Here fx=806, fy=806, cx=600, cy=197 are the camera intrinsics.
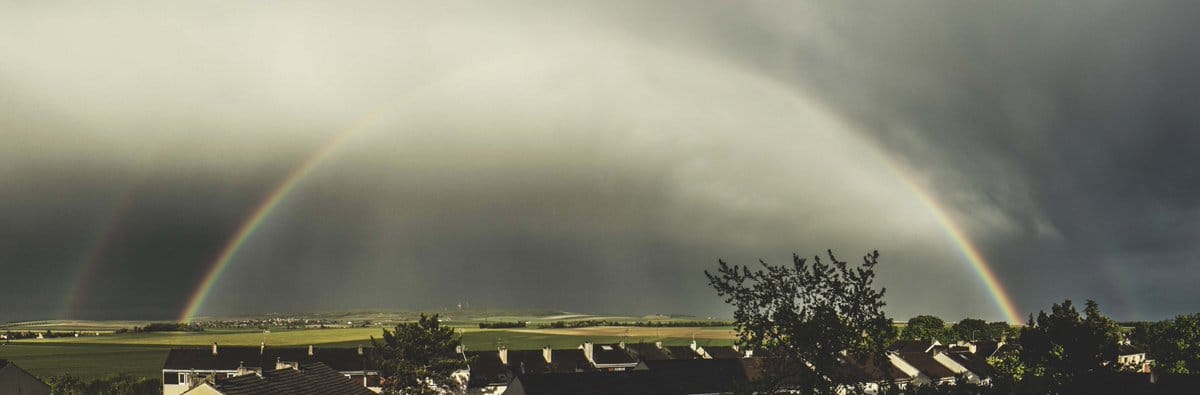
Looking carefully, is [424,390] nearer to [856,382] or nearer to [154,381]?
[154,381]

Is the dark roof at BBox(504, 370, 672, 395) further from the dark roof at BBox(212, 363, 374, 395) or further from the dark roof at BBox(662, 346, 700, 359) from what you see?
the dark roof at BBox(662, 346, 700, 359)

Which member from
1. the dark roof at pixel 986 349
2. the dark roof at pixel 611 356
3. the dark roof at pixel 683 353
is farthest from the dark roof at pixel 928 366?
the dark roof at pixel 611 356

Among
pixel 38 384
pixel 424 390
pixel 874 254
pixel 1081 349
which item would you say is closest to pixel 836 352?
pixel 874 254

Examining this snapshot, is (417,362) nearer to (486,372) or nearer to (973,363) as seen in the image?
(486,372)

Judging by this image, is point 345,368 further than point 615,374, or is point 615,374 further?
point 345,368

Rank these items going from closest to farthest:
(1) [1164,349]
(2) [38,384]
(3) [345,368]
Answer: (2) [38,384]
(1) [1164,349]
(3) [345,368]

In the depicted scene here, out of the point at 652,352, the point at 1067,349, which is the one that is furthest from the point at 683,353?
the point at 1067,349

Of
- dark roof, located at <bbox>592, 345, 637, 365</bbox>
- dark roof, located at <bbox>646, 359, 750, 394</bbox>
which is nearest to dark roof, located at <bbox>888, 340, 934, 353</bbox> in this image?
dark roof, located at <bbox>592, 345, 637, 365</bbox>
